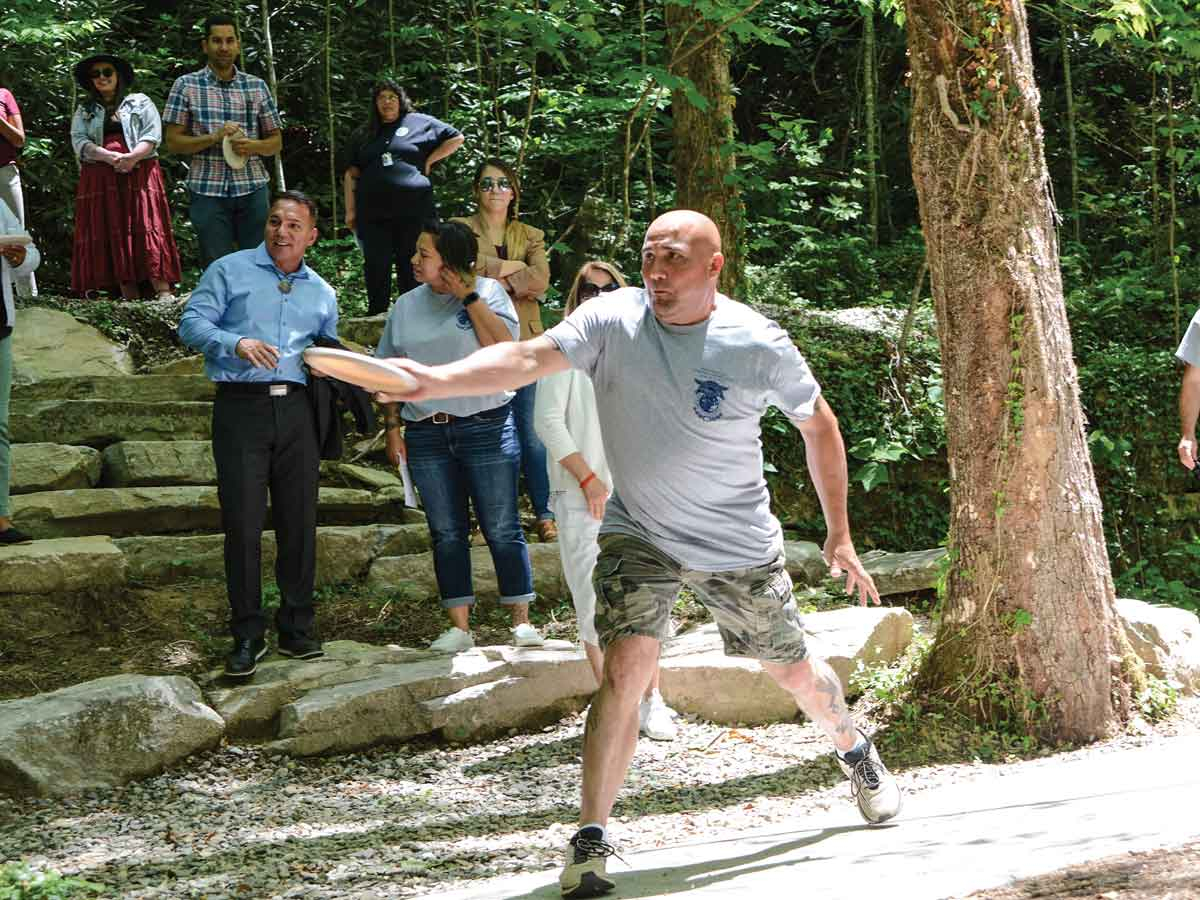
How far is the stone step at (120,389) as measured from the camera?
344 inches

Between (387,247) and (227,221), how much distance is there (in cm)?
117

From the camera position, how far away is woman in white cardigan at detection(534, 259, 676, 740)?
18.4ft

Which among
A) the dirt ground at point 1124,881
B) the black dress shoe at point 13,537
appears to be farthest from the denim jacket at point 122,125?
the dirt ground at point 1124,881

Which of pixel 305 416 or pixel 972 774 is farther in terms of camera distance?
A: pixel 305 416

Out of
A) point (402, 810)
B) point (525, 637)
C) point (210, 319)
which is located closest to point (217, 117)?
point (210, 319)

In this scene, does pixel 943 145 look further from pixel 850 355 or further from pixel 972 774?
pixel 850 355

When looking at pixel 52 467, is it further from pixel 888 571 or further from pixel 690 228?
pixel 690 228

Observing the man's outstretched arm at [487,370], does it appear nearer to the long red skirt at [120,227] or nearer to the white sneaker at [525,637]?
the white sneaker at [525,637]

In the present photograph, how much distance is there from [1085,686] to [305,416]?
12.4ft

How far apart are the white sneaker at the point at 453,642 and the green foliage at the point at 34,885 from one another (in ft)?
8.41

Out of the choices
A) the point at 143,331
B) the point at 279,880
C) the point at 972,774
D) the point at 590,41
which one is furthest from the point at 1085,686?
the point at 143,331

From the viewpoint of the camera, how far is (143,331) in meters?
10.3

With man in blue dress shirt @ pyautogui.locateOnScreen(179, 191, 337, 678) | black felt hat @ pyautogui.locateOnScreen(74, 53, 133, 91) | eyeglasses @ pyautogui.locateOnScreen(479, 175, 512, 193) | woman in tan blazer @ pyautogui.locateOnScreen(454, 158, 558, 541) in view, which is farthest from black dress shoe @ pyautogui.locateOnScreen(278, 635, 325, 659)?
black felt hat @ pyautogui.locateOnScreen(74, 53, 133, 91)

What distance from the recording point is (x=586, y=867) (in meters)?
3.52
